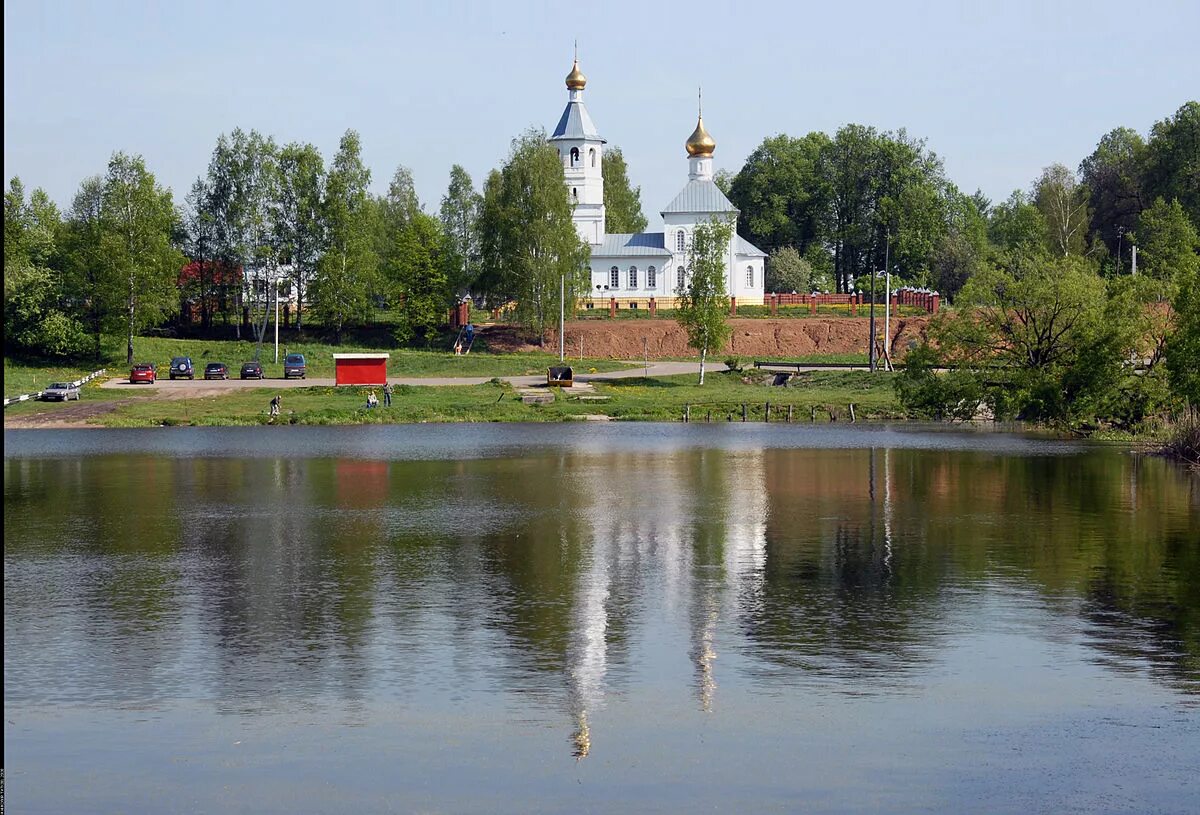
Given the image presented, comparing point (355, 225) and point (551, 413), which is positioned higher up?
point (355, 225)

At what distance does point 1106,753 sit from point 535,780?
7067mm

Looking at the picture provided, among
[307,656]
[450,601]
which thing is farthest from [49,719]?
[450,601]

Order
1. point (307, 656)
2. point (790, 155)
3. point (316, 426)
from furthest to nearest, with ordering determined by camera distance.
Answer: point (790, 155)
point (316, 426)
point (307, 656)

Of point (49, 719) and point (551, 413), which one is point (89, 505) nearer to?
point (49, 719)

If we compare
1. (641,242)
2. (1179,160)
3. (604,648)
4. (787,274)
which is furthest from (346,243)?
(604,648)

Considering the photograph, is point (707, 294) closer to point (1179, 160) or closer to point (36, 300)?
point (36, 300)

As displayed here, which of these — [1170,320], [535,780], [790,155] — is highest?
[790,155]

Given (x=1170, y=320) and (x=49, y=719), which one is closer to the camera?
(x=49, y=719)

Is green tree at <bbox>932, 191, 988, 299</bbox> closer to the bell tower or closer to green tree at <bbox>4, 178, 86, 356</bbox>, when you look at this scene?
the bell tower

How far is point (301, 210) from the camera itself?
4205 inches

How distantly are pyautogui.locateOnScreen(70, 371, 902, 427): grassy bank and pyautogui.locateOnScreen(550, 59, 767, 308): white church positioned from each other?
4033 centimetres

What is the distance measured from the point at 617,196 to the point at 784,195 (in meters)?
16.8

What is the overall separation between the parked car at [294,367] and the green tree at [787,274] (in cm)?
5674

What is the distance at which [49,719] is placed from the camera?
2003 centimetres
